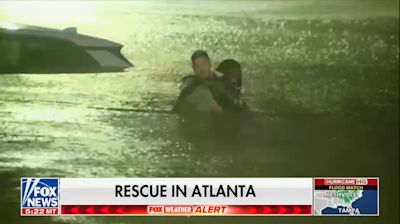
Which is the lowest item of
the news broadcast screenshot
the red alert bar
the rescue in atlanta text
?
the red alert bar

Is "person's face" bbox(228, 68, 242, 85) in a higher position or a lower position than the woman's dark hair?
lower

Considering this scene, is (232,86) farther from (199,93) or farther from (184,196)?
(184,196)

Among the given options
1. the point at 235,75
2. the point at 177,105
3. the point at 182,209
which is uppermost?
the point at 235,75

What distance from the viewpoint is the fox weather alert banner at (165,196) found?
2166mm

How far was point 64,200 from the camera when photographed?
2.17 metres

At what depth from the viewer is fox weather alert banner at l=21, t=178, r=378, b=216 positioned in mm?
2166

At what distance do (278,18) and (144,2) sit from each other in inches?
23.0

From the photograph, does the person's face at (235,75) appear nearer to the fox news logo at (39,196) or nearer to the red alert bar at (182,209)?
the red alert bar at (182,209)

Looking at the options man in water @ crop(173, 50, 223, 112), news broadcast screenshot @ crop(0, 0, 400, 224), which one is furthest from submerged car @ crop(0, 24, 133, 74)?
man in water @ crop(173, 50, 223, 112)

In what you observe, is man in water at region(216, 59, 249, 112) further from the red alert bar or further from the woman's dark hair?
the red alert bar

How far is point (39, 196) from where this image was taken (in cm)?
218

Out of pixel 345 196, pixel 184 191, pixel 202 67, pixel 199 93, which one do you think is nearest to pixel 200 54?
pixel 202 67

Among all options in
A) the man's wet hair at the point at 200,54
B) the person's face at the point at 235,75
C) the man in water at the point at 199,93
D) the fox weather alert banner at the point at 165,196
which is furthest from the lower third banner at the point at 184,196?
the man's wet hair at the point at 200,54

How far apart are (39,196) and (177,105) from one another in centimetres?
73
